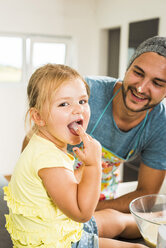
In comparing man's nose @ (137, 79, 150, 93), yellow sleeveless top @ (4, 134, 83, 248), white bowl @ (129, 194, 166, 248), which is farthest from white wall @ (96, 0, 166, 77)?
yellow sleeveless top @ (4, 134, 83, 248)

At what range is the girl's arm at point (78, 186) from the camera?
846 mm

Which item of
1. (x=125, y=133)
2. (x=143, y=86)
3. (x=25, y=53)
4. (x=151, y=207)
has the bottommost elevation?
(x=151, y=207)

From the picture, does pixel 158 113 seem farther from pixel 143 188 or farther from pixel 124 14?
pixel 124 14

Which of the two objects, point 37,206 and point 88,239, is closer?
point 37,206

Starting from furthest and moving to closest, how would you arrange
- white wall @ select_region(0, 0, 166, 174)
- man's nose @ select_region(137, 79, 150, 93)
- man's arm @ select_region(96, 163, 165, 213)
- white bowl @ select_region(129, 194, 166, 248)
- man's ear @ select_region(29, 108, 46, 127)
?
white wall @ select_region(0, 0, 166, 174) → man's arm @ select_region(96, 163, 165, 213) → man's nose @ select_region(137, 79, 150, 93) → white bowl @ select_region(129, 194, 166, 248) → man's ear @ select_region(29, 108, 46, 127)

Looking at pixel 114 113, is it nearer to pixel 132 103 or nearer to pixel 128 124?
pixel 128 124

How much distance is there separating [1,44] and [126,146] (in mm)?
3410

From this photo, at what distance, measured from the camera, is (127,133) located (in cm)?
157

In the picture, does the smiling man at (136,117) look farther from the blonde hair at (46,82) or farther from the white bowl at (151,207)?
the blonde hair at (46,82)

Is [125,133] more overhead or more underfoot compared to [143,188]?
more overhead

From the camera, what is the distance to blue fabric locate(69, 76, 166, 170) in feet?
5.08

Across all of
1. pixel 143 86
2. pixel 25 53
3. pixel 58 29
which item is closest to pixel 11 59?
pixel 25 53

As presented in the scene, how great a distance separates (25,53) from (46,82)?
3.95 meters

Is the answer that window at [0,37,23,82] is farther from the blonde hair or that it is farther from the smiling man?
the blonde hair
